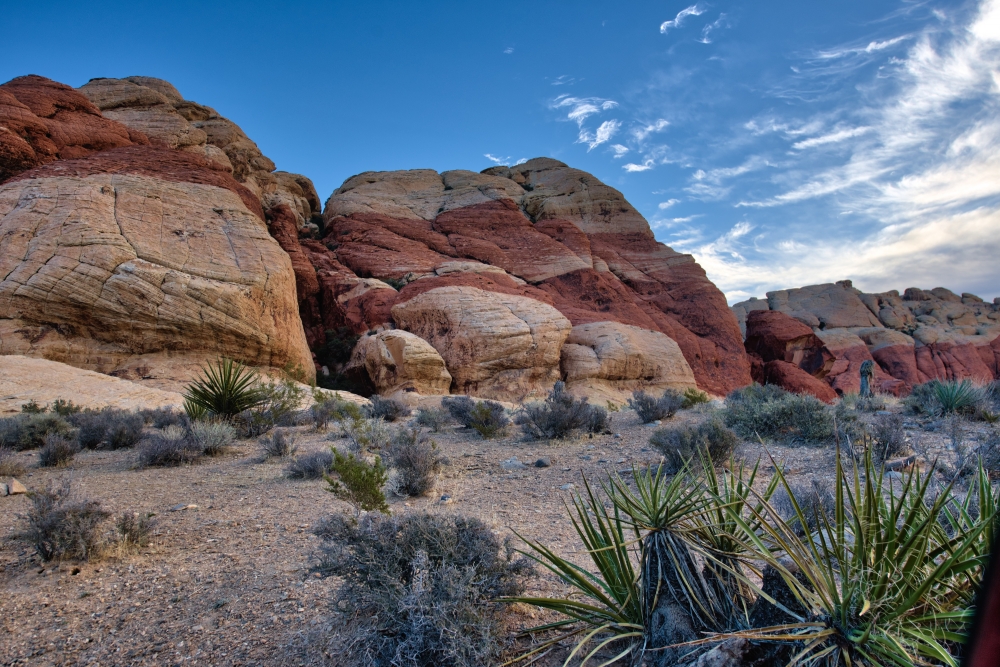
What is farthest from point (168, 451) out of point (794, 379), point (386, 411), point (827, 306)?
point (827, 306)

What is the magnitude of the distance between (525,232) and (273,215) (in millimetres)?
15987

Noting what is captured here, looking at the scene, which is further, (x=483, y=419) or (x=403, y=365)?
(x=403, y=365)

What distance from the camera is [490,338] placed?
888 inches

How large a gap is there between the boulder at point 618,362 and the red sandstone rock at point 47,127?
23611 millimetres

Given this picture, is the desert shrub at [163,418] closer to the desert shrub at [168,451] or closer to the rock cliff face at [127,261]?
the desert shrub at [168,451]

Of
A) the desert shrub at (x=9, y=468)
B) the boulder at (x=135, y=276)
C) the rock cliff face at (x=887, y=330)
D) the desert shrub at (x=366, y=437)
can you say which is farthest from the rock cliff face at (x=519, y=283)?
the desert shrub at (x=9, y=468)

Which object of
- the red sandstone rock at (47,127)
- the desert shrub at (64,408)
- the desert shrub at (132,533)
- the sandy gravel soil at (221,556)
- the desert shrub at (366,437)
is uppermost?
the red sandstone rock at (47,127)

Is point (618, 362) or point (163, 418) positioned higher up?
point (618, 362)

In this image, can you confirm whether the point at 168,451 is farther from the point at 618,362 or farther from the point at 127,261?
the point at 618,362

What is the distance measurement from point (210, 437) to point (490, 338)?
1565cm

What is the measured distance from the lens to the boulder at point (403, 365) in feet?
69.2

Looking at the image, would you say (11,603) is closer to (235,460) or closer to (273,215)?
(235,460)

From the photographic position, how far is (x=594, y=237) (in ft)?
125

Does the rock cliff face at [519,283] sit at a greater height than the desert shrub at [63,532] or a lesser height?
greater
